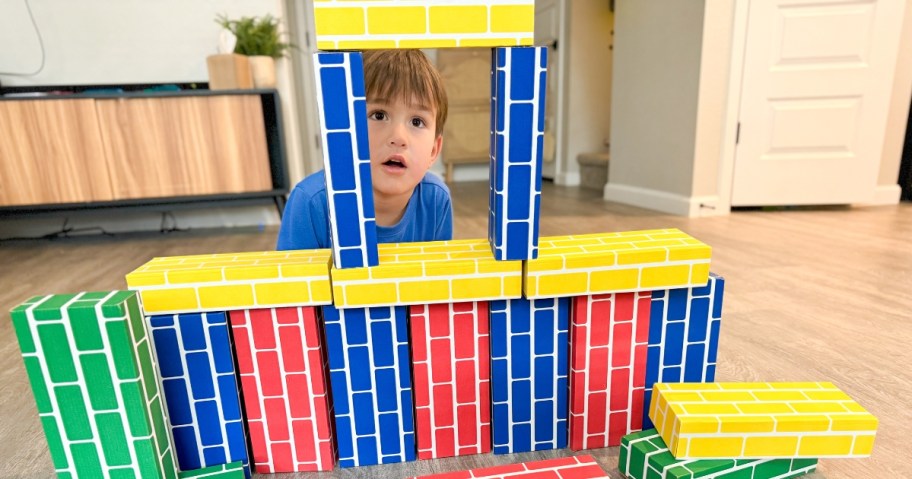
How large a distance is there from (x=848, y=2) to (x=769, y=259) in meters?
1.41

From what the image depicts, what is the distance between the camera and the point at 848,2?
2158 millimetres

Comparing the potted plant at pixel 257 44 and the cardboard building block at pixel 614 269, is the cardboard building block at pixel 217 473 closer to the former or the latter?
the cardboard building block at pixel 614 269

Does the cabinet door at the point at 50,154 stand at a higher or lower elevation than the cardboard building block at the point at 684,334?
higher

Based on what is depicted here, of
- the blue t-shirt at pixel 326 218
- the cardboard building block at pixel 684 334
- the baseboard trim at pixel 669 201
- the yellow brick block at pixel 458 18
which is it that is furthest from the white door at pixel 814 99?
the yellow brick block at pixel 458 18

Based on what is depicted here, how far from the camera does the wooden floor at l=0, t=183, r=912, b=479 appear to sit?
708 mm

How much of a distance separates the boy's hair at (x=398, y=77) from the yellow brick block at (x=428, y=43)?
24 centimetres

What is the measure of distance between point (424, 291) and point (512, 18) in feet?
1.04

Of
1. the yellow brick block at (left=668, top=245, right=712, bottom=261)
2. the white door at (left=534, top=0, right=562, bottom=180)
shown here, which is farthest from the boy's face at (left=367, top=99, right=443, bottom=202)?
the white door at (left=534, top=0, right=562, bottom=180)

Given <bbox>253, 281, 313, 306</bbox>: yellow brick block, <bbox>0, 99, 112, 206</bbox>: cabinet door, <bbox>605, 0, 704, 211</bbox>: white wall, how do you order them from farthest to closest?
A: 1. <bbox>605, 0, 704, 211</bbox>: white wall
2. <bbox>0, 99, 112, 206</bbox>: cabinet door
3. <bbox>253, 281, 313, 306</bbox>: yellow brick block

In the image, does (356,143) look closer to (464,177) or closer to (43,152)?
(43,152)

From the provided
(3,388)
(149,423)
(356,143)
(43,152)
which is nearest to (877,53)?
(356,143)

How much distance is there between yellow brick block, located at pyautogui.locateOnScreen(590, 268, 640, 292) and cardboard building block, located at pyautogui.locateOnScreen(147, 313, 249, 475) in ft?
Result: 1.45

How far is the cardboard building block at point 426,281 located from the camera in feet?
A: 1.89

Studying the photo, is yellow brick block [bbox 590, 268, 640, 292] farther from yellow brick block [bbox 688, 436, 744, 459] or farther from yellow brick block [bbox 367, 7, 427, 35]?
yellow brick block [bbox 367, 7, 427, 35]
